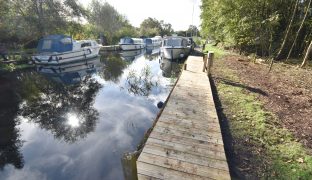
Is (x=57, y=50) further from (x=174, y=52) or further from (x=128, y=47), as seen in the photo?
(x=128, y=47)

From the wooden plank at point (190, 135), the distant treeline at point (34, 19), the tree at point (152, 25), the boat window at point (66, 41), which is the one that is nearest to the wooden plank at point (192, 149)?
the wooden plank at point (190, 135)

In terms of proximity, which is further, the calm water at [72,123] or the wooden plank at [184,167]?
the calm water at [72,123]

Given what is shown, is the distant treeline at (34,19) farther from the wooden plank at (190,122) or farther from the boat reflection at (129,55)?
the wooden plank at (190,122)

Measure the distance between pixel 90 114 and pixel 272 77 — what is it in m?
9.62

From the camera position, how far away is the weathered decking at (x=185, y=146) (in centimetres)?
330

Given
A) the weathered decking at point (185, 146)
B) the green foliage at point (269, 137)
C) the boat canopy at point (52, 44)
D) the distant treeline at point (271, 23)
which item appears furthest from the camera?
the boat canopy at point (52, 44)

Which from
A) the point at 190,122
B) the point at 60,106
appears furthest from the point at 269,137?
the point at 60,106

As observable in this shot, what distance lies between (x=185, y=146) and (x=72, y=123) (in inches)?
183

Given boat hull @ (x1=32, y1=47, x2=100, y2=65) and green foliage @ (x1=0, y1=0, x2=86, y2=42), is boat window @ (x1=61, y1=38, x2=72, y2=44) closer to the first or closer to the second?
boat hull @ (x1=32, y1=47, x2=100, y2=65)

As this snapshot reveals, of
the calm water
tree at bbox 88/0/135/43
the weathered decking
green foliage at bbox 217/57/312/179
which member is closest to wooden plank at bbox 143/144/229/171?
the weathered decking

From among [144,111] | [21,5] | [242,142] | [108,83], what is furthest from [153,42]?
[242,142]

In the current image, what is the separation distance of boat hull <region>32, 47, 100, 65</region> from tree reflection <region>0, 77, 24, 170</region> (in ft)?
23.4

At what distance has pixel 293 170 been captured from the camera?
3.64 meters

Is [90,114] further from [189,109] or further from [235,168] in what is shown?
[235,168]
